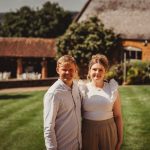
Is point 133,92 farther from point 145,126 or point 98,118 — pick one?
point 98,118

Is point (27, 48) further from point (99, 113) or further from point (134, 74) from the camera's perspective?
point (99, 113)

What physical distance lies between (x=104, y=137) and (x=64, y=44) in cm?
2540

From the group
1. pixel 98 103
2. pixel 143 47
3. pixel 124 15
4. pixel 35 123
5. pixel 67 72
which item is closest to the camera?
pixel 67 72

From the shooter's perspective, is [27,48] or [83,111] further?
[27,48]

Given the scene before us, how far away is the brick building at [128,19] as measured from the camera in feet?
95.2

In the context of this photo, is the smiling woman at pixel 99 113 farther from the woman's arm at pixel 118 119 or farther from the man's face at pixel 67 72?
the man's face at pixel 67 72

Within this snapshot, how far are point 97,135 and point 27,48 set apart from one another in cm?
3045

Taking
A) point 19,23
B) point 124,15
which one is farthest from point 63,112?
point 19,23

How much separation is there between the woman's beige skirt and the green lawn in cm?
341

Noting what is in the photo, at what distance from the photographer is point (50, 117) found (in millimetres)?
4480

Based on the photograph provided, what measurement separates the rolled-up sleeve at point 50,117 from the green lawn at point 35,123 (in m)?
3.92

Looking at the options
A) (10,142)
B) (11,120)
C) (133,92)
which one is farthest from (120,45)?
(10,142)

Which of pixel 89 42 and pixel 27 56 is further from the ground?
pixel 89 42

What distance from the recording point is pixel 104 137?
4.95 m
